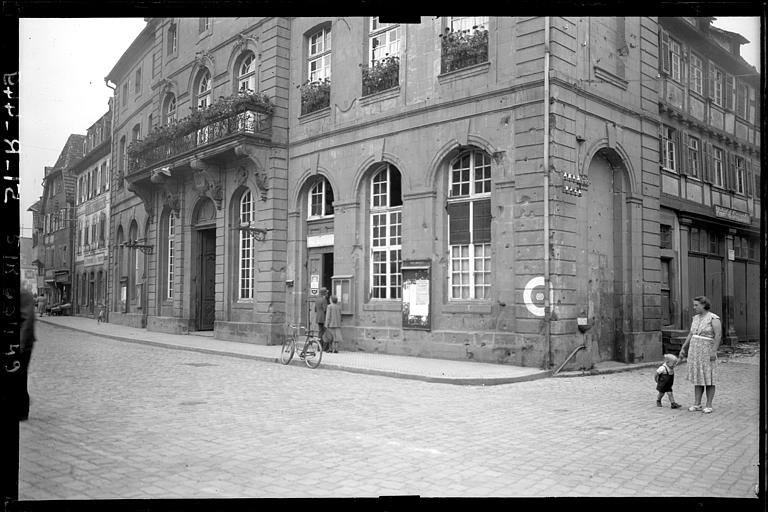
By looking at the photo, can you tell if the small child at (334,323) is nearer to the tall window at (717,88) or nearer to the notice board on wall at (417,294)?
the notice board on wall at (417,294)

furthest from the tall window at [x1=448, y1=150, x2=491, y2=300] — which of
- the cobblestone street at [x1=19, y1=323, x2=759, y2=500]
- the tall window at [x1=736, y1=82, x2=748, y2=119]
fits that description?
the tall window at [x1=736, y1=82, x2=748, y2=119]

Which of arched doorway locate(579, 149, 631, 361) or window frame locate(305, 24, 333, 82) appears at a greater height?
window frame locate(305, 24, 333, 82)

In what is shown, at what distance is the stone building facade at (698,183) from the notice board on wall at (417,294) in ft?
21.9

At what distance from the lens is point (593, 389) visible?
12.3 metres

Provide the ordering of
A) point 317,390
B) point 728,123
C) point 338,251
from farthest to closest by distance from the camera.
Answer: point 728,123 < point 338,251 < point 317,390

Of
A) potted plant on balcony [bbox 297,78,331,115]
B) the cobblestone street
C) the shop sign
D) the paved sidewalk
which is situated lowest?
the paved sidewalk

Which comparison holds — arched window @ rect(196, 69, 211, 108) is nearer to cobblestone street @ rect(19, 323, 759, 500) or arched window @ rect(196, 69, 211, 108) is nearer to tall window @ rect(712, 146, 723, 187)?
cobblestone street @ rect(19, 323, 759, 500)

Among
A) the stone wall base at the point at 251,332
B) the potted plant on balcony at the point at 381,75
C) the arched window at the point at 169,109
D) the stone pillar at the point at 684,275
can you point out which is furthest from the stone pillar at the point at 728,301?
the arched window at the point at 169,109

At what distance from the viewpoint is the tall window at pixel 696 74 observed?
20.8 metres

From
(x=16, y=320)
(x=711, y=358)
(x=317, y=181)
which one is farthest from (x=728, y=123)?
(x=16, y=320)

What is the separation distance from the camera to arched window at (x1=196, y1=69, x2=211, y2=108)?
19594mm

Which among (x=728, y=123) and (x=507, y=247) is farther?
(x=728, y=123)
